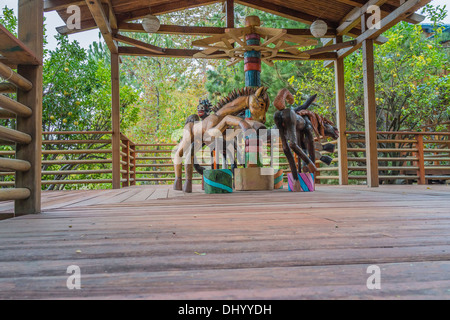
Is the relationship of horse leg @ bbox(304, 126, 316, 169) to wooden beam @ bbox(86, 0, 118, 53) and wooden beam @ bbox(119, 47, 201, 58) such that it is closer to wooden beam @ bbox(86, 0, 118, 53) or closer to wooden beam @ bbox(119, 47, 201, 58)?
wooden beam @ bbox(119, 47, 201, 58)

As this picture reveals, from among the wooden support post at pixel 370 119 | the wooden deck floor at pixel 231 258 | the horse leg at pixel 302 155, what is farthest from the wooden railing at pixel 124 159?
the wooden deck floor at pixel 231 258

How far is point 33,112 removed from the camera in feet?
6.15

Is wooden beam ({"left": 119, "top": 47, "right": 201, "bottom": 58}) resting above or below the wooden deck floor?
above

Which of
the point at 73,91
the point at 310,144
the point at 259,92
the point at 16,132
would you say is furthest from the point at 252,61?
the point at 73,91

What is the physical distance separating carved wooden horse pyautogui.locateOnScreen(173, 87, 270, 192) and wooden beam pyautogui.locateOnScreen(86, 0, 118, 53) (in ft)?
6.66

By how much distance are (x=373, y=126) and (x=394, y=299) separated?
4.73 m

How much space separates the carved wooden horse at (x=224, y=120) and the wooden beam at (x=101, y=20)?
2.03 meters

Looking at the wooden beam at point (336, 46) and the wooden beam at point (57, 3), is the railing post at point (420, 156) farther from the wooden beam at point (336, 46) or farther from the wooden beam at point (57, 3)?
the wooden beam at point (57, 3)

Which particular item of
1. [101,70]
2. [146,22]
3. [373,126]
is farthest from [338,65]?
[101,70]

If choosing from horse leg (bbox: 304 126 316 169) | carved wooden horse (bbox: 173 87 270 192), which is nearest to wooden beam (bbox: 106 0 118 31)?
carved wooden horse (bbox: 173 87 270 192)

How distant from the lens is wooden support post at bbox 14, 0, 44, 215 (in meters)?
1.85

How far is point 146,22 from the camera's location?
471cm

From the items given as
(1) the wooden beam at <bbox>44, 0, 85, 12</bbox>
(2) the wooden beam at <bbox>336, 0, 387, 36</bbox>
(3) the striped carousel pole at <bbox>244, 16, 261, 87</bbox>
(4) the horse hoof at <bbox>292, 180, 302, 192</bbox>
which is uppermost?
(2) the wooden beam at <bbox>336, 0, 387, 36</bbox>
